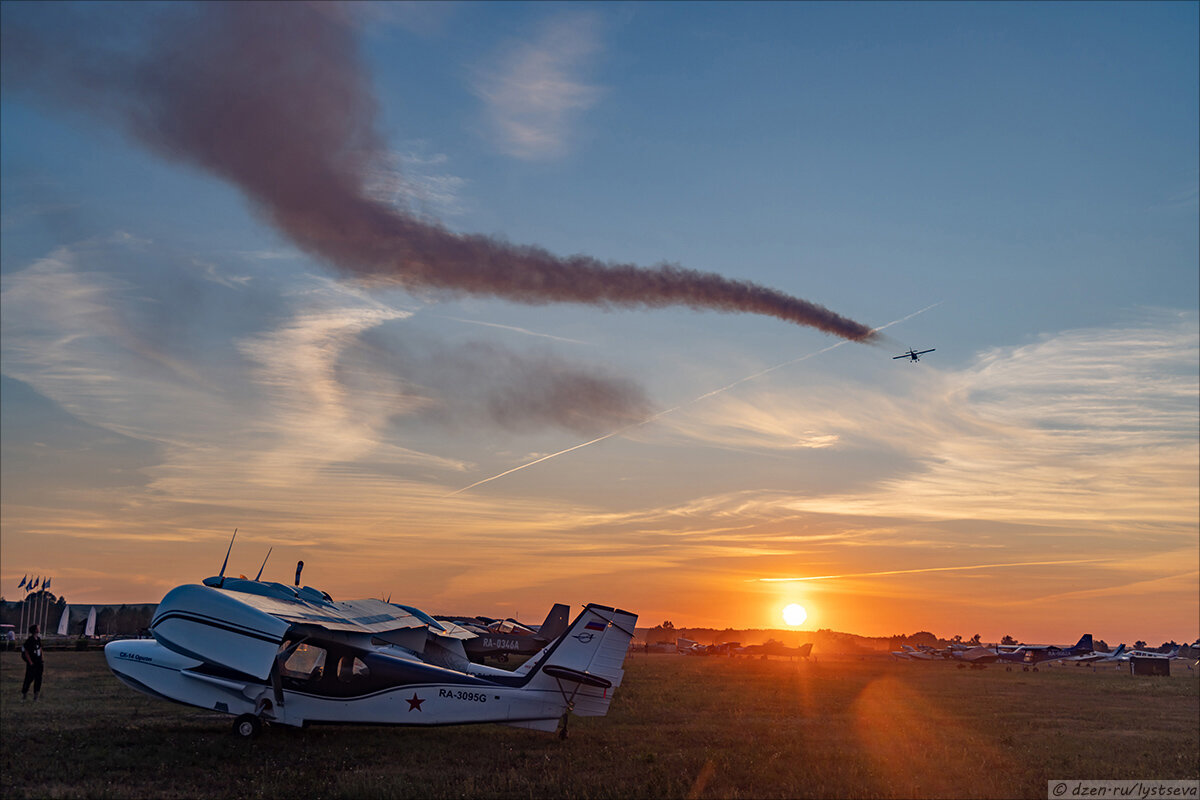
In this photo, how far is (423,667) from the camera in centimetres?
1844

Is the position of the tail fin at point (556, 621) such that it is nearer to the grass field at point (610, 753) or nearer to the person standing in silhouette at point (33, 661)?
the grass field at point (610, 753)

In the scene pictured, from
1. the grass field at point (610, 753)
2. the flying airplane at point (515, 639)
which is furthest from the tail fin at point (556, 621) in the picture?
the grass field at point (610, 753)

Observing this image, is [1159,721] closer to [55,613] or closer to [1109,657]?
[1109,657]

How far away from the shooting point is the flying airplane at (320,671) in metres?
16.8

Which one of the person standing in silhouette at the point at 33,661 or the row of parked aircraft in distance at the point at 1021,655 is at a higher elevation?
the person standing in silhouette at the point at 33,661

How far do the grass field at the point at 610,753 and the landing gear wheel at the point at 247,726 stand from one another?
0.21m

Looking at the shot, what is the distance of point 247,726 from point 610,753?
7830 millimetres

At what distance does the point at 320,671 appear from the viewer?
1802cm

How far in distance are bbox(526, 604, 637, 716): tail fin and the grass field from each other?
109cm

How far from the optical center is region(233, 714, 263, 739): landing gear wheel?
1752 centimetres

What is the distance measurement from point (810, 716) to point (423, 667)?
13476mm

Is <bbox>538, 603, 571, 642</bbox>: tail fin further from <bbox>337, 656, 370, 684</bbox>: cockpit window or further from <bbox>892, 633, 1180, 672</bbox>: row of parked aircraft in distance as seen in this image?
<bbox>892, 633, 1180, 672</bbox>: row of parked aircraft in distance

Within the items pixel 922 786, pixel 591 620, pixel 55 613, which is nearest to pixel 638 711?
pixel 591 620

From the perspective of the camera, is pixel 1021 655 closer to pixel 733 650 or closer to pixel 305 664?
pixel 733 650
